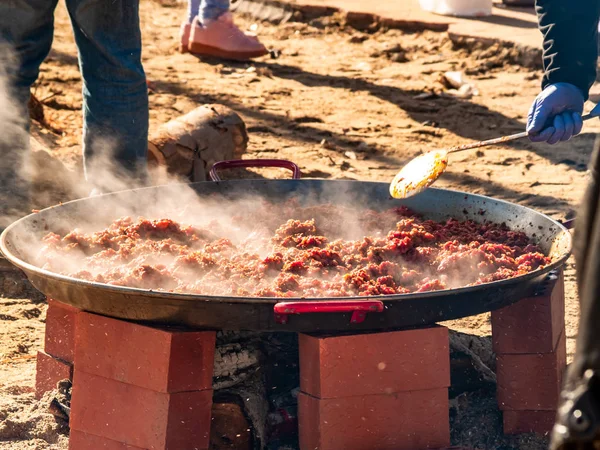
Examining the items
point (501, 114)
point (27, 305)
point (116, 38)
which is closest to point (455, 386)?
point (27, 305)

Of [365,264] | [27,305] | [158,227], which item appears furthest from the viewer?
[27,305]

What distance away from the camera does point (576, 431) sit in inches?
41.1

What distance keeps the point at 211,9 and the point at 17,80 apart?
4.25 meters

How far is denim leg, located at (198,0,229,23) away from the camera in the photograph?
805cm

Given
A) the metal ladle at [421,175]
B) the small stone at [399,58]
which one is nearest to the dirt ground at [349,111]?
the small stone at [399,58]

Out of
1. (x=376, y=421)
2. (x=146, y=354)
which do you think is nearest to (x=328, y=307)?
(x=376, y=421)

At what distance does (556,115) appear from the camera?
3.03 m

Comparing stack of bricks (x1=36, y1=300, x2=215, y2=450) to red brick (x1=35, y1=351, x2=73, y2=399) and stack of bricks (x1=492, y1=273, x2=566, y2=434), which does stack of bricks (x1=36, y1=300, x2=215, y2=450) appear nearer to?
red brick (x1=35, y1=351, x2=73, y2=399)

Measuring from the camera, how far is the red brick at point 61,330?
2.90 metres

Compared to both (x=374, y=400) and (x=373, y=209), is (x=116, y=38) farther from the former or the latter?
(x=374, y=400)

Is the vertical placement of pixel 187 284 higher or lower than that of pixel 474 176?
higher

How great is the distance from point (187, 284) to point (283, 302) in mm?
506

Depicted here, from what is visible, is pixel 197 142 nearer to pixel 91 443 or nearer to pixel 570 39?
pixel 570 39

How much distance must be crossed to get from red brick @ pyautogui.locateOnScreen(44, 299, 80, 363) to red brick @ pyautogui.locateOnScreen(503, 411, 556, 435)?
1412 millimetres
